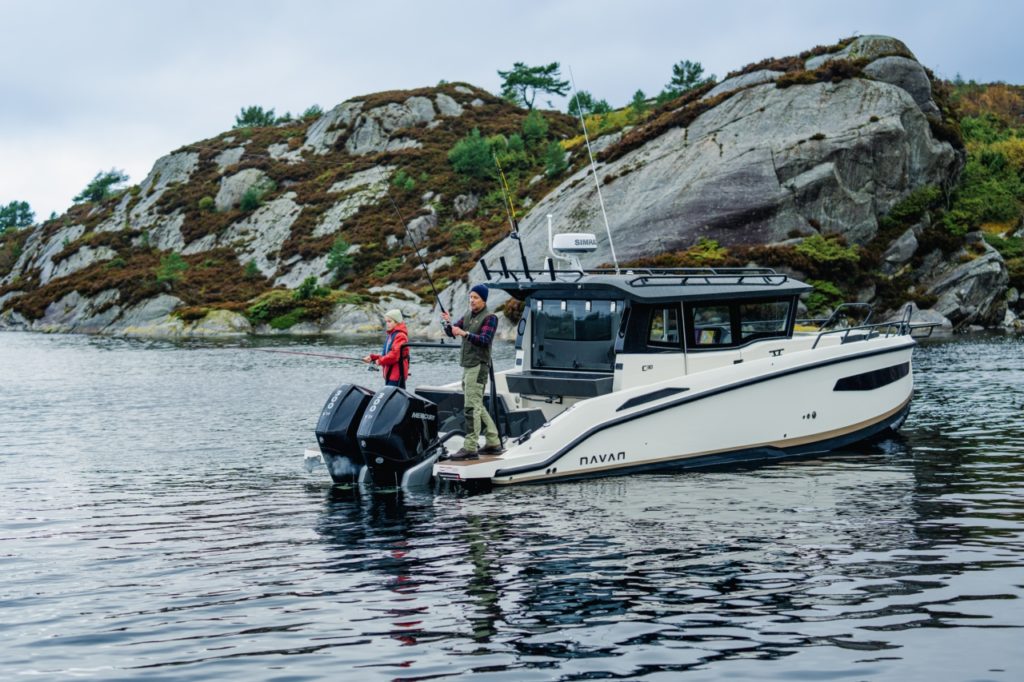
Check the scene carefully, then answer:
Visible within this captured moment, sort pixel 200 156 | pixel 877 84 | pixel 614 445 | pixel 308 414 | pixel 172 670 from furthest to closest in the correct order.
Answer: pixel 200 156
pixel 877 84
pixel 308 414
pixel 614 445
pixel 172 670

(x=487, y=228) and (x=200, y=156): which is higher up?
(x=200, y=156)

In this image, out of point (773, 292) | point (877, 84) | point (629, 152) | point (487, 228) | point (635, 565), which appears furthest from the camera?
point (487, 228)

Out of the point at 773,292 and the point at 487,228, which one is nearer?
the point at 773,292

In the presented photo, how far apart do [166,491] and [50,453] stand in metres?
5.01

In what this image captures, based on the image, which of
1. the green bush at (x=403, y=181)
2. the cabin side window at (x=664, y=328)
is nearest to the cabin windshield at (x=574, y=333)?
the cabin side window at (x=664, y=328)

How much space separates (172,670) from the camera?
699 centimetres

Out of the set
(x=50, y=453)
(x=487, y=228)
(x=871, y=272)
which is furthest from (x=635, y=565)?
(x=487, y=228)

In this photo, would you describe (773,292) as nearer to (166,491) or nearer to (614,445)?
(614,445)

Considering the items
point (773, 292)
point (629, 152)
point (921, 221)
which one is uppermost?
point (629, 152)

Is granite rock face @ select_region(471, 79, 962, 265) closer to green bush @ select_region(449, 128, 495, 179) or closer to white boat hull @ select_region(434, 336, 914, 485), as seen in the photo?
green bush @ select_region(449, 128, 495, 179)

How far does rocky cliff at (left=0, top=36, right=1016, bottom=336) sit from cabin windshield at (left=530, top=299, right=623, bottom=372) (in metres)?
4.88

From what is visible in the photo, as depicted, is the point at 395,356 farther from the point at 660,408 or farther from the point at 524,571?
the point at 524,571

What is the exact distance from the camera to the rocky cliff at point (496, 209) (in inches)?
1841

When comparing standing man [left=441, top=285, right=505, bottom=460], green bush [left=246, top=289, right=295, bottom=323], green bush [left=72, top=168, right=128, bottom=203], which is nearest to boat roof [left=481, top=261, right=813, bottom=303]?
standing man [left=441, top=285, right=505, bottom=460]
